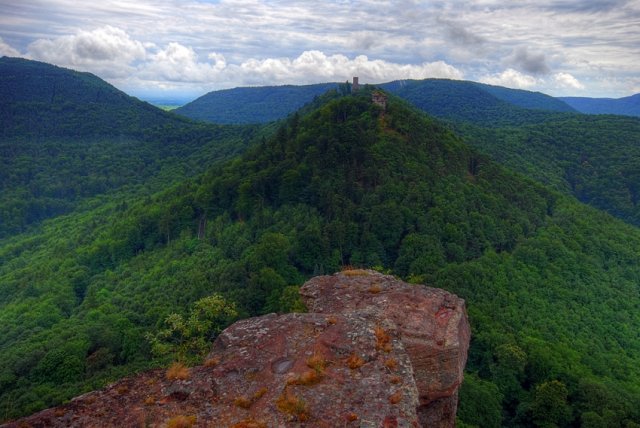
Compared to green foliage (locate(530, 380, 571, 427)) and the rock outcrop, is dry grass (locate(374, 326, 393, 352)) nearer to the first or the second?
the rock outcrop

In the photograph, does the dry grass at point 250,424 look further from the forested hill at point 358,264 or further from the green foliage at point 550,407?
the green foliage at point 550,407

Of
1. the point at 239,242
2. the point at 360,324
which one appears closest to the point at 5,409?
the point at 360,324

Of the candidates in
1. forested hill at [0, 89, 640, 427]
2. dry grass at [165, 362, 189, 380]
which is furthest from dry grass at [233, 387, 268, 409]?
forested hill at [0, 89, 640, 427]

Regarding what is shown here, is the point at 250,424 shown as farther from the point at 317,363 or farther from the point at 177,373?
the point at 177,373

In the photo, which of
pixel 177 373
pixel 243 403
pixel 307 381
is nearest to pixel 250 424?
pixel 243 403

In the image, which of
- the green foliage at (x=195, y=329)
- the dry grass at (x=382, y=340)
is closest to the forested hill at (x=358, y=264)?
the green foliage at (x=195, y=329)

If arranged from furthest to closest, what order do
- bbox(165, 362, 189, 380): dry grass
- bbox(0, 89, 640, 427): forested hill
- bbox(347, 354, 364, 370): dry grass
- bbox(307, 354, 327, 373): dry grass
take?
bbox(0, 89, 640, 427): forested hill
bbox(347, 354, 364, 370): dry grass
bbox(307, 354, 327, 373): dry grass
bbox(165, 362, 189, 380): dry grass

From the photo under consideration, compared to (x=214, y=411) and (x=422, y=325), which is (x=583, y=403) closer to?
(x=422, y=325)
